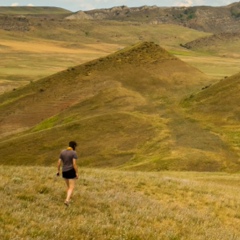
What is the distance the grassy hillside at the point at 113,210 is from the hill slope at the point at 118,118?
22.8m

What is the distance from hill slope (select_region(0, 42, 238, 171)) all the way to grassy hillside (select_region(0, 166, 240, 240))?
74.6 feet

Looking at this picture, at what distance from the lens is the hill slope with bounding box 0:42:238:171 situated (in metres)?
51.5

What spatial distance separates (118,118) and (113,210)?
53.5m

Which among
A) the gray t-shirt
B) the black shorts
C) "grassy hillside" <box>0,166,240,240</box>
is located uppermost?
the gray t-shirt

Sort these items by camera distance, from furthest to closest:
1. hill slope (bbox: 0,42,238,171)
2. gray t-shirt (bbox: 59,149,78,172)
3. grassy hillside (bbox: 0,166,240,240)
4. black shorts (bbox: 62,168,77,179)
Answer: hill slope (bbox: 0,42,238,171) → black shorts (bbox: 62,168,77,179) → gray t-shirt (bbox: 59,149,78,172) → grassy hillside (bbox: 0,166,240,240)

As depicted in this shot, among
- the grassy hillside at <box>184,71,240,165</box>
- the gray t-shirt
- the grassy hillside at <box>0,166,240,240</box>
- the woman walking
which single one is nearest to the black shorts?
the woman walking

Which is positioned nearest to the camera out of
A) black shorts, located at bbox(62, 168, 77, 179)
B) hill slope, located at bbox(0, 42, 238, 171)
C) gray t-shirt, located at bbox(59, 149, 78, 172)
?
gray t-shirt, located at bbox(59, 149, 78, 172)

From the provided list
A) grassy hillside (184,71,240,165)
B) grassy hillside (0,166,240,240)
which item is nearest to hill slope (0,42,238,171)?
grassy hillside (184,71,240,165)

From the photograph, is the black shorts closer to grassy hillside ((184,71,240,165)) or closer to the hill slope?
the hill slope

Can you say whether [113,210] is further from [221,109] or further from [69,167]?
[221,109]

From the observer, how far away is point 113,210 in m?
15.8

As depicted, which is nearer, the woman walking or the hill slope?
the woman walking

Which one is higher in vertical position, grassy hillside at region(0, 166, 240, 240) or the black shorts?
the black shorts

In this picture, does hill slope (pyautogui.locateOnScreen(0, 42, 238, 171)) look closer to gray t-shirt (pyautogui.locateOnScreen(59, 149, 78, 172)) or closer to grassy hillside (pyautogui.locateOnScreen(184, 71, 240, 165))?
grassy hillside (pyautogui.locateOnScreen(184, 71, 240, 165))
